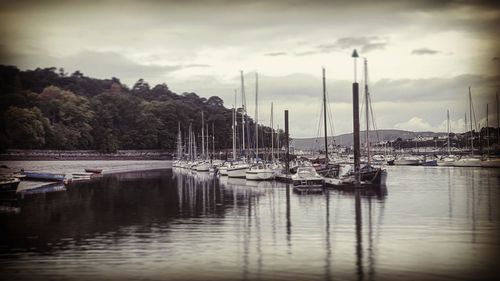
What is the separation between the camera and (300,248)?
1327 centimetres

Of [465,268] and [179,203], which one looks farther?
[179,203]

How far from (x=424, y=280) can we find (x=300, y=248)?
11.9ft

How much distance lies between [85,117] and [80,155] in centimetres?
851

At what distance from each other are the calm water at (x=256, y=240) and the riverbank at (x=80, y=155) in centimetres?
3675

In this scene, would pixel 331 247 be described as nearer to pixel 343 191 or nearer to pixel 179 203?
pixel 179 203

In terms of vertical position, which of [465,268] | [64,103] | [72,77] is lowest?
[465,268]

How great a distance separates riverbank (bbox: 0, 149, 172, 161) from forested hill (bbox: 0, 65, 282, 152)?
1.01 metres

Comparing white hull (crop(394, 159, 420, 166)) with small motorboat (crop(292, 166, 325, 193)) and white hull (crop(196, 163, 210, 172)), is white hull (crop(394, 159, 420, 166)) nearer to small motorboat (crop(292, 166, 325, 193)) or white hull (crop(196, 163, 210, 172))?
white hull (crop(196, 163, 210, 172))

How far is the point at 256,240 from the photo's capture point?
48.2ft

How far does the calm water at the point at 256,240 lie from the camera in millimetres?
11125

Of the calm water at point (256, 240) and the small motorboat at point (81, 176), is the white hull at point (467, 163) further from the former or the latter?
the calm water at point (256, 240)

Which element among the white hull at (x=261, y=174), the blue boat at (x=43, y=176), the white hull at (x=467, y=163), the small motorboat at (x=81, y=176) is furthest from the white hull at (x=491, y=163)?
the blue boat at (x=43, y=176)

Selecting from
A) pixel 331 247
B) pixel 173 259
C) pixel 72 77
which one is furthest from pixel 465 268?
pixel 72 77

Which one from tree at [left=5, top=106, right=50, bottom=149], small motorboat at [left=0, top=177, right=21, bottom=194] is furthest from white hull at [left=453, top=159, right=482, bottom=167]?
small motorboat at [left=0, top=177, right=21, bottom=194]
